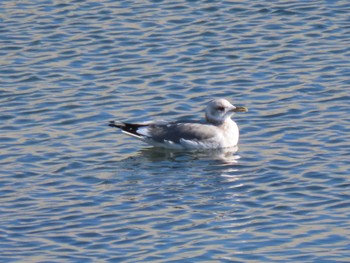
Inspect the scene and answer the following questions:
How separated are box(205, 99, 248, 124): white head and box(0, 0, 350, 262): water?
0.42m

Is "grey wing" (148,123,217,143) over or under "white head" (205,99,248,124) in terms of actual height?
under

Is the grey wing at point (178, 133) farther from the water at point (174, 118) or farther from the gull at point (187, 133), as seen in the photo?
the water at point (174, 118)

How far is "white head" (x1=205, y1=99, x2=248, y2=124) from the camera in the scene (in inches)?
787

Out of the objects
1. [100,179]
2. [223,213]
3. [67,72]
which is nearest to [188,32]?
[67,72]

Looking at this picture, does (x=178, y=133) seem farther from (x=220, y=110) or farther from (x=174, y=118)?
(x=174, y=118)

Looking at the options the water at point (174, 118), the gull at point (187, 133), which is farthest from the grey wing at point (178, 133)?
the water at point (174, 118)

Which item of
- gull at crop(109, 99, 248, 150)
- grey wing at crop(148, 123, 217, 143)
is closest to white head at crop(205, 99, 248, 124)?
gull at crop(109, 99, 248, 150)

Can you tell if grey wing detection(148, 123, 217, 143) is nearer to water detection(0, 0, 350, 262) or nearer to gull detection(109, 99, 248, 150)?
gull detection(109, 99, 248, 150)

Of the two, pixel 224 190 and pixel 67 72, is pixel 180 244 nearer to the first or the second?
pixel 224 190

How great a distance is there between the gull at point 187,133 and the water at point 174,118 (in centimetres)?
27

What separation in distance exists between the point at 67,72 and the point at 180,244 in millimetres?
9046

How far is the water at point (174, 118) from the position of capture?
1511 cm

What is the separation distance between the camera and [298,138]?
759 inches

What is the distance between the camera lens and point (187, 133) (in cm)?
1967
